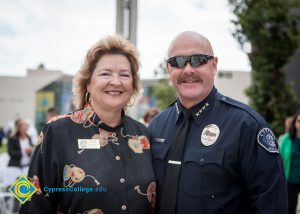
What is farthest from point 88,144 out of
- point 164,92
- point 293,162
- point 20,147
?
point 164,92

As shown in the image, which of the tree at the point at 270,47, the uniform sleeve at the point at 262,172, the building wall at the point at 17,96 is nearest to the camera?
the uniform sleeve at the point at 262,172

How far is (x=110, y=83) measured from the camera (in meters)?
2.47

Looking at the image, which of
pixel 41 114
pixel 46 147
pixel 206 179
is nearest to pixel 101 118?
pixel 46 147

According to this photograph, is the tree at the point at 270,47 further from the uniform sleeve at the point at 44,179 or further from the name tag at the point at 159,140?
the uniform sleeve at the point at 44,179

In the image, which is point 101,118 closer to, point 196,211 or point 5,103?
point 196,211

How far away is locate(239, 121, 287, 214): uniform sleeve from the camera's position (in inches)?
84.1

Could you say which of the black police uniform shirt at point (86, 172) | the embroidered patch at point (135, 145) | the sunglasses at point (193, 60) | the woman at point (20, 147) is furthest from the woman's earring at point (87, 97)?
the woman at point (20, 147)

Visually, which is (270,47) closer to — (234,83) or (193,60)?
A: (193,60)

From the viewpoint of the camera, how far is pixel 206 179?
2264 millimetres

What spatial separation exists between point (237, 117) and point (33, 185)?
1259 millimetres

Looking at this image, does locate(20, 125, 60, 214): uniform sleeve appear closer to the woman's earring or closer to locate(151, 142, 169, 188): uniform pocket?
the woman's earring

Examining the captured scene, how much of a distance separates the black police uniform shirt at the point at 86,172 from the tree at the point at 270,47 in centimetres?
748

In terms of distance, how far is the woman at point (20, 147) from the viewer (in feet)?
23.3

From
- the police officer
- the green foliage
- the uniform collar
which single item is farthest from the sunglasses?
the green foliage
